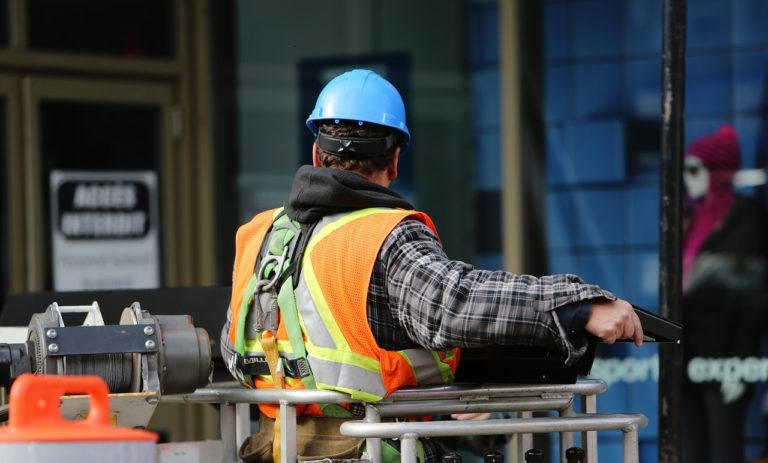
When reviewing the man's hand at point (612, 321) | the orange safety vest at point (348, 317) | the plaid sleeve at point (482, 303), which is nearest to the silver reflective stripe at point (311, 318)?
the orange safety vest at point (348, 317)

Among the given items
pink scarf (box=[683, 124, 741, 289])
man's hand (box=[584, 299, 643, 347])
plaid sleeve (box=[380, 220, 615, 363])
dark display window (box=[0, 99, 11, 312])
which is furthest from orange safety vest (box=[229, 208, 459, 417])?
dark display window (box=[0, 99, 11, 312])

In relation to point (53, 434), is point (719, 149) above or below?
above

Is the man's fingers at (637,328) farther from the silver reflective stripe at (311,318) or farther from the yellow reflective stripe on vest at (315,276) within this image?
the silver reflective stripe at (311,318)

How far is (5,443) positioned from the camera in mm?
2625

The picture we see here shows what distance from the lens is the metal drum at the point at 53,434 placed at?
2629 mm

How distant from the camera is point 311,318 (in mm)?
3545

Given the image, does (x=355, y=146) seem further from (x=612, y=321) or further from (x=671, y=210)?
(x=671, y=210)

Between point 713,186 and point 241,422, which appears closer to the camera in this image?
point 241,422

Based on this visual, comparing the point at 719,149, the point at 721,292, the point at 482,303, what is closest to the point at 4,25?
the point at 719,149

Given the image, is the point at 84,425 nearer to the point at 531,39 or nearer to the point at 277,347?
the point at 277,347

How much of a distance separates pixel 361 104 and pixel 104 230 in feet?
15.4

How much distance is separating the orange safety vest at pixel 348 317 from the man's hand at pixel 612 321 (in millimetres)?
524

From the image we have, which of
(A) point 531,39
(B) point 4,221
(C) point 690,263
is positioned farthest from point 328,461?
(B) point 4,221

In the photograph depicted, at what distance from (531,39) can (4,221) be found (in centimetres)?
320
